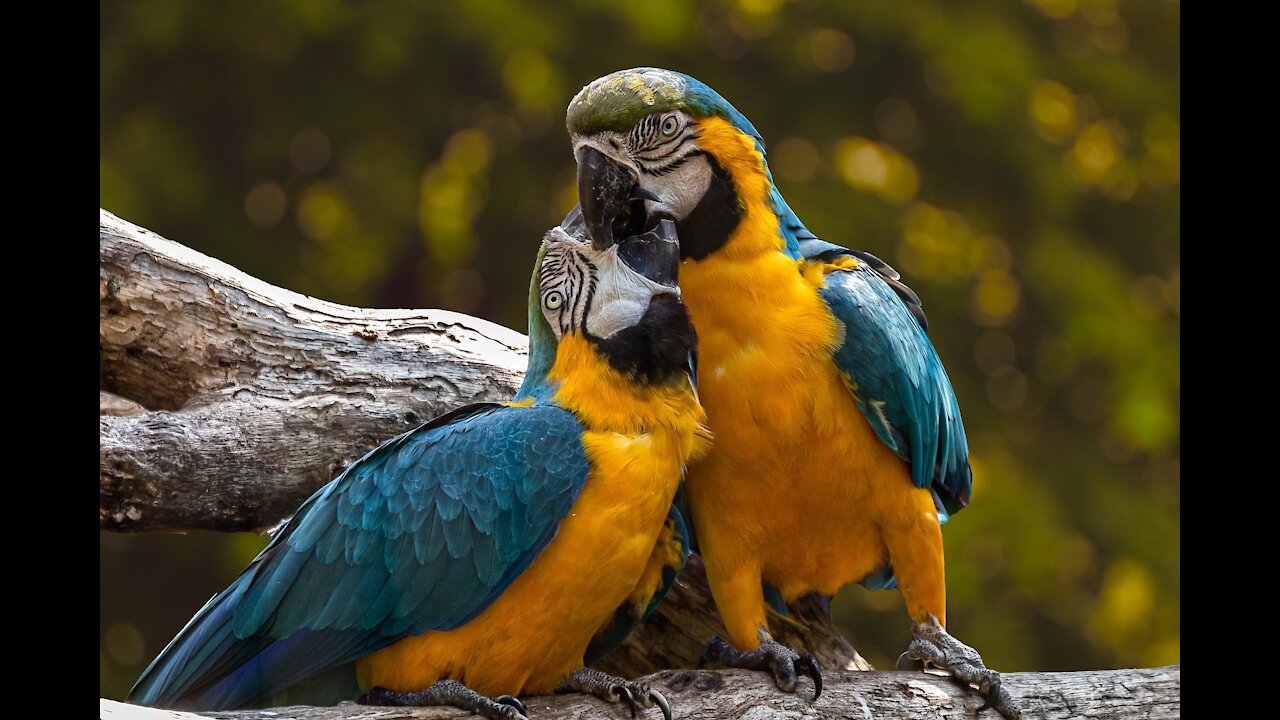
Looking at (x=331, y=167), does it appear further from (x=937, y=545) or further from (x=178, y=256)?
(x=937, y=545)

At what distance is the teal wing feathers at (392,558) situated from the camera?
2312 millimetres

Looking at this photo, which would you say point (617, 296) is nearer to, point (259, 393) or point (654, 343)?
point (654, 343)

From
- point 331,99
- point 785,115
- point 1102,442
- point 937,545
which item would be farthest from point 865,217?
point 937,545

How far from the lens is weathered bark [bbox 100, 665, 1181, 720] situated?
2291 millimetres

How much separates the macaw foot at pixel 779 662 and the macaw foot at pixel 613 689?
254 millimetres

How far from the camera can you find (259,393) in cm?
327

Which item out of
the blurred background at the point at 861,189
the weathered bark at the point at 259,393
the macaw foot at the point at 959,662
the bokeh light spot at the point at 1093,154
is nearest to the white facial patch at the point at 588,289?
the weathered bark at the point at 259,393

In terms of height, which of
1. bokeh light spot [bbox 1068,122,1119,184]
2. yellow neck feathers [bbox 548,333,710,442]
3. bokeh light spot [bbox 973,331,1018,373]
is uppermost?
bokeh light spot [bbox 1068,122,1119,184]

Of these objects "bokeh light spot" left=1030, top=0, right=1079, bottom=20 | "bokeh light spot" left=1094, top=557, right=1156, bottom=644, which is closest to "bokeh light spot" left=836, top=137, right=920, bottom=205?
"bokeh light spot" left=1030, top=0, right=1079, bottom=20

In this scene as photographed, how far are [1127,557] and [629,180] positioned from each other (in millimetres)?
4044

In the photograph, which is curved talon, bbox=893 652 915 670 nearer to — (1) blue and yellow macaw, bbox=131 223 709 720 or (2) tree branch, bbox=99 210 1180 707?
(2) tree branch, bbox=99 210 1180 707

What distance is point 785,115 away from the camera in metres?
5.80

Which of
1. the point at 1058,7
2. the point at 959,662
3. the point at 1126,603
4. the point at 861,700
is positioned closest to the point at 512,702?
the point at 861,700

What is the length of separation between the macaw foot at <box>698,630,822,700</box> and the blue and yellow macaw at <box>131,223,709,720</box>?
27 cm
